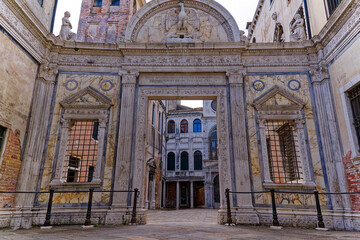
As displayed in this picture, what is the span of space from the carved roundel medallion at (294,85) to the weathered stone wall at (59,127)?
6164 mm

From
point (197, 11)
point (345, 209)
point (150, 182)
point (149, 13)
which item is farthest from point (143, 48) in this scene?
point (150, 182)

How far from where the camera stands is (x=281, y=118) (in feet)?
27.9

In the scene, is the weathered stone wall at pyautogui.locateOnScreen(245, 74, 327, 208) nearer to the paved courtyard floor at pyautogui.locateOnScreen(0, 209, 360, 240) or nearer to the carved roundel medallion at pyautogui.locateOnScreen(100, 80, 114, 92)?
the paved courtyard floor at pyautogui.locateOnScreen(0, 209, 360, 240)

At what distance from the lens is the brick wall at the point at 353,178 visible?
276 inches

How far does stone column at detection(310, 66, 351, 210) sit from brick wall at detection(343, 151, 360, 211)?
0.12 metres

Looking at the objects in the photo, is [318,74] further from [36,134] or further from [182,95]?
[36,134]

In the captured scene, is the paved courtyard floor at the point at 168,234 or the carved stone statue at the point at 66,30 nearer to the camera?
the paved courtyard floor at the point at 168,234

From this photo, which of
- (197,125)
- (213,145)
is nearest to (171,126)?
(197,125)

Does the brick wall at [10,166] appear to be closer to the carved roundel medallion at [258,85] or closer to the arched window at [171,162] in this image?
the carved roundel medallion at [258,85]

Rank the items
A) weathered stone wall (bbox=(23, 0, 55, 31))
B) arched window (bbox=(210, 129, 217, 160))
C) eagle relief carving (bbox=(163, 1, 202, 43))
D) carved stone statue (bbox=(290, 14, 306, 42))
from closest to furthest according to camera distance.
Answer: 1. weathered stone wall (bbox=(23, 0, 55, 31))
2. carved stone statue (bbox=(290, 14, 306, 42))
3. eagle relief carving (bbox=(163, 1, 202, 43))
4. arched window (bbox=(210, 129, 217, 160))

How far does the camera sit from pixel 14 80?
723 cm

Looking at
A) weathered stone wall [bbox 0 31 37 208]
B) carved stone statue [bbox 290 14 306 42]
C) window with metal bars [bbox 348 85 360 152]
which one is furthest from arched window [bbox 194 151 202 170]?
weathered stone wall [bbox 0 31 37 208]

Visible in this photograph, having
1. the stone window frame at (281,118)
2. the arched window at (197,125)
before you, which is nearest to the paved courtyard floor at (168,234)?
the stone window frame at (281,118)

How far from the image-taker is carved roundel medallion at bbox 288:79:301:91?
28.8 feet
